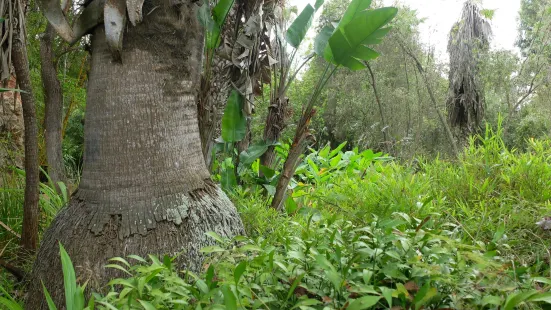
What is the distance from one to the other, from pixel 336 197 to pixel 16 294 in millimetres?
2645

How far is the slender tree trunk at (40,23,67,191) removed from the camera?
404 cm

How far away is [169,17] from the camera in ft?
7.68

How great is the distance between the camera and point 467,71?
10867 millimetres

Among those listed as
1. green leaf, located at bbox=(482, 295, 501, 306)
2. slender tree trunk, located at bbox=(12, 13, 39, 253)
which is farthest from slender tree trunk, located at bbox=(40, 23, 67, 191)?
green leaf, located at bbox=(482, 295, 501, 306)

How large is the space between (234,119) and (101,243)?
7.16ft

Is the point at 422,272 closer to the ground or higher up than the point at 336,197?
higher up

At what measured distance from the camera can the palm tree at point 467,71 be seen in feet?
35.4

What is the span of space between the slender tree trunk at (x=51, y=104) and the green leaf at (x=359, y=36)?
2586 millimetres

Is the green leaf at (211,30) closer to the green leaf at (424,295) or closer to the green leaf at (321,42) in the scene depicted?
the green leaf at (321,42)

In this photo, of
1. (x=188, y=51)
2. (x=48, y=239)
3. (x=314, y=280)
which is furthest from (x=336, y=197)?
(x=314, y=280)

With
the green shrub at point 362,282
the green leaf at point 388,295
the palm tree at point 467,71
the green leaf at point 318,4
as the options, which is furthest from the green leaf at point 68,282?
the palm tree at point 467,71

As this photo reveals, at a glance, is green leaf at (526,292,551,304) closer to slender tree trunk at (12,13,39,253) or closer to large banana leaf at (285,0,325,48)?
slender tree trunk at (12,13,39,253)

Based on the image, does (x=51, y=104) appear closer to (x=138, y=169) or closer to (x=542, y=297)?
(x=138, y=169)

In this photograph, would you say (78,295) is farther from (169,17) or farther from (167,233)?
(169,17)
